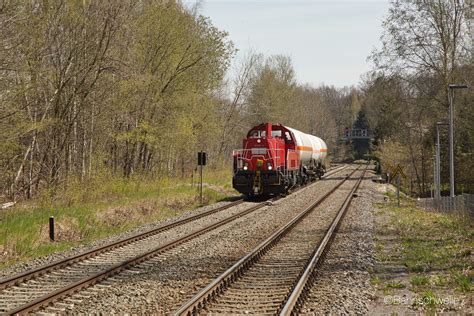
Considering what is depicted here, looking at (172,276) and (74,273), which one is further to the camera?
(74,273)

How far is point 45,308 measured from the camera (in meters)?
8.05

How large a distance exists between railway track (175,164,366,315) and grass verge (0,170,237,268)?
206 inches

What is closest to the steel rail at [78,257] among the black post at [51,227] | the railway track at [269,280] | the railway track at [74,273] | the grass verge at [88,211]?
the railway track at [74,273]

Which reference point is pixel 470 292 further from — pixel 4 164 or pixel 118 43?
pixel 118 43

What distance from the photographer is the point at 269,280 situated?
9.84 m

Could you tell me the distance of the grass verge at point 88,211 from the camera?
13.5 m

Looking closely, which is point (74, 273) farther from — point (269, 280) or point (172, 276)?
point (269, 280)

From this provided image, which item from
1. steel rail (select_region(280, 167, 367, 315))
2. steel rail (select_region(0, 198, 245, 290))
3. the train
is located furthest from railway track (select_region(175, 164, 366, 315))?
the train

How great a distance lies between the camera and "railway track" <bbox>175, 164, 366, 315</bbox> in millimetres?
7919

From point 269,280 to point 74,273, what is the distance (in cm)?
378

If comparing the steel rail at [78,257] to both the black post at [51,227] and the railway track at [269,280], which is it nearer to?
the black post at [51,227]

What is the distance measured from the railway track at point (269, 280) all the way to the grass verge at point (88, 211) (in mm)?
5226

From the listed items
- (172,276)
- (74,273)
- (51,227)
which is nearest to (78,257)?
(74,273)

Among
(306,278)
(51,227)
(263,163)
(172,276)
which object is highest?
(263,163)
